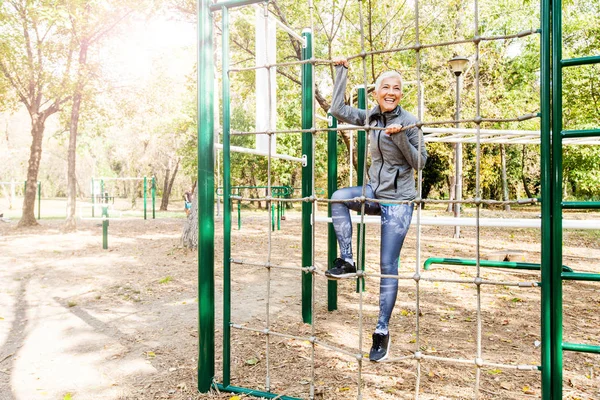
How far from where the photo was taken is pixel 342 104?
2502 millimetres

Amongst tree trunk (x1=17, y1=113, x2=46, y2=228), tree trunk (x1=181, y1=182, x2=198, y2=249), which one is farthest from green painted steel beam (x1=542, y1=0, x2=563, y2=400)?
tree trunk (x1=17, y1=113, x2=46, y2=228)

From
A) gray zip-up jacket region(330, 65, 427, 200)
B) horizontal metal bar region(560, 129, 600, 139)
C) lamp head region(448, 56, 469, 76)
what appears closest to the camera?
horizontal metal bar region(560, 129, 600, 139)

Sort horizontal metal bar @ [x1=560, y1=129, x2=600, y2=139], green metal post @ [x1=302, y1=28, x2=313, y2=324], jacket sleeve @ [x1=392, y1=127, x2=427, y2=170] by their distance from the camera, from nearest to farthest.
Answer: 1. horizontal metal bar @ [x1=560, y1=129, x2=600, y2=139]
2. jacket sleeve @ [x1=392, y1=127, x2=427, y2=170]
3. green metal post @ [x1=302, y1=28, x2=313, y2=324]

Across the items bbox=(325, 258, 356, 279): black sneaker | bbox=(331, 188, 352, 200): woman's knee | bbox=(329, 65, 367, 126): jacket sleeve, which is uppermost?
bbox=(329, 65, 367, 126): jacket sleeve

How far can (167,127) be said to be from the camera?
62.3 feet

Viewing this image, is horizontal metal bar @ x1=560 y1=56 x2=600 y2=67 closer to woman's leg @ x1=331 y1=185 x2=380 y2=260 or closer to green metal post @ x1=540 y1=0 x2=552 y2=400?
green metal post @ x1=540 y1=0 x2=552 y2=400

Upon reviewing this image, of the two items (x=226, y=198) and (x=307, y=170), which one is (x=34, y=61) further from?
(x=226, y=198)

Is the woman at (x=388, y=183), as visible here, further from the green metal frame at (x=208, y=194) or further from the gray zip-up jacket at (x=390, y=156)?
the green metal frame at (x=208, y=194)

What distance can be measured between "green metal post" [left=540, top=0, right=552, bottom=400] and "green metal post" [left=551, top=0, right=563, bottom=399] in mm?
14

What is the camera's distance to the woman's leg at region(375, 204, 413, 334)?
94.2 inches

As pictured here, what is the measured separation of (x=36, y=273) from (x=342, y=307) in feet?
12.8

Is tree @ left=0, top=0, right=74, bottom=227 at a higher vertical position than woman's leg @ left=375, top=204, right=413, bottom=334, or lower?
higher

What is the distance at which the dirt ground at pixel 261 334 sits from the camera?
94.6 inches

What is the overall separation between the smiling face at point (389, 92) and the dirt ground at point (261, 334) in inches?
37.6
